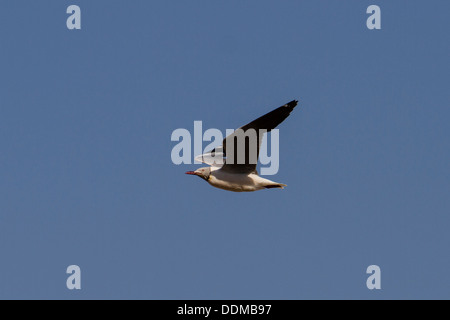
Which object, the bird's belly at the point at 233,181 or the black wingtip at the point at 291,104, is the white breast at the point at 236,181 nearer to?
the bird's belly at the point at 233,181

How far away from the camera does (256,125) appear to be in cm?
2795

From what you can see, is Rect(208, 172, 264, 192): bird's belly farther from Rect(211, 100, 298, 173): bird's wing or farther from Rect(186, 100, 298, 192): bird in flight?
Rect(211, 100, 298, 173): bird's wing

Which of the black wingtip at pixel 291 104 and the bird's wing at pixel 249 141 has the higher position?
the black wingtip at pixel 291 104

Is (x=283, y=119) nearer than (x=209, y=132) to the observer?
Yes

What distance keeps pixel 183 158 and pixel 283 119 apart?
12.6 feet

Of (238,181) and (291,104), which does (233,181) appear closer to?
(238,181)

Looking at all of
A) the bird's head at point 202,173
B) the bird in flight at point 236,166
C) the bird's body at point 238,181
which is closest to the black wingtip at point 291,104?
the bird in flight at point 236,166

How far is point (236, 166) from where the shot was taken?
29188 millimetres

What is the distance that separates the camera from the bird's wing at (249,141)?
1094 inches

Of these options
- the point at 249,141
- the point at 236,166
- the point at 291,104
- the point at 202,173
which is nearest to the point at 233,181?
the point at 236,166

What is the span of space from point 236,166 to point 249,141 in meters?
1.05
